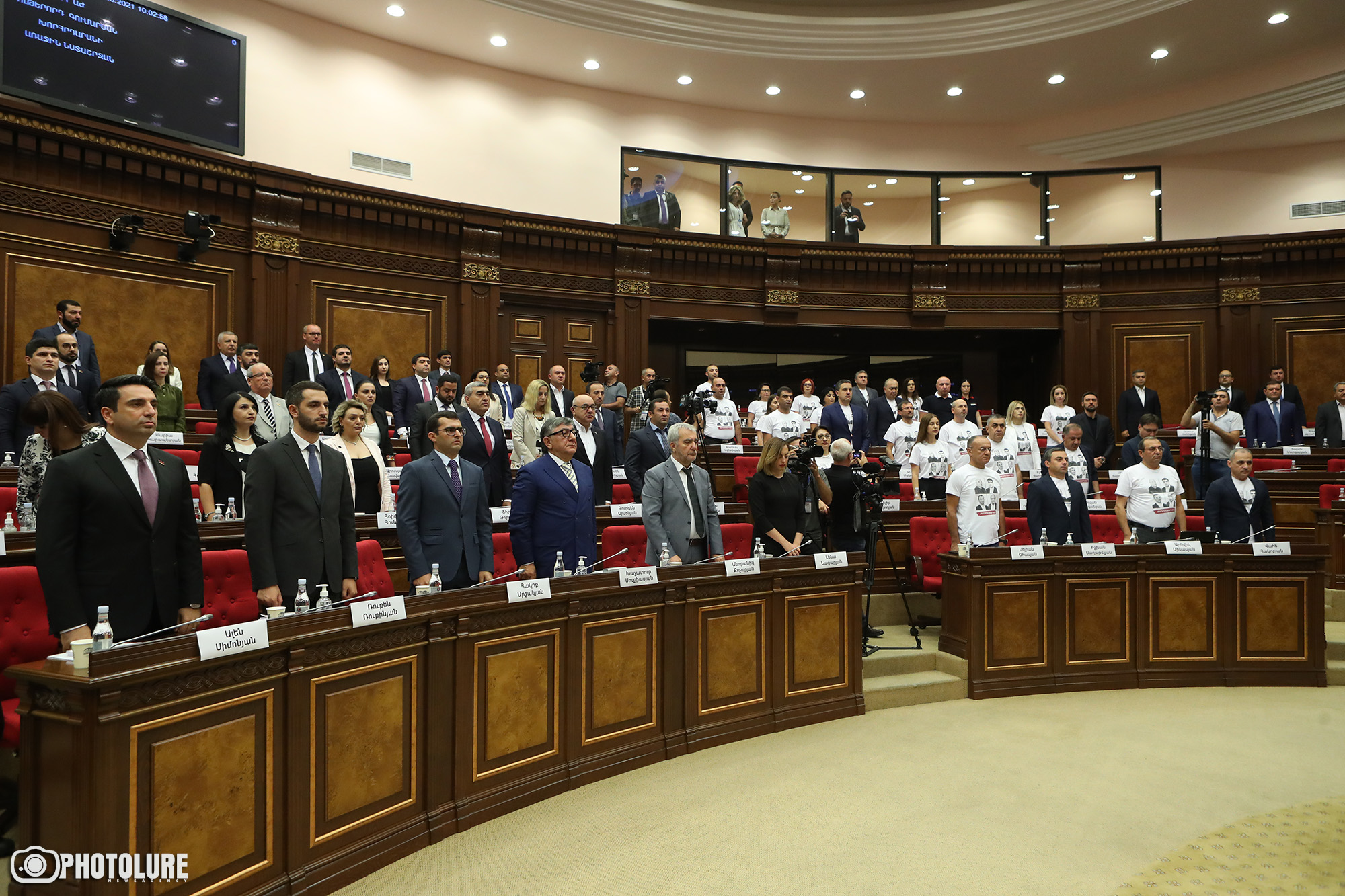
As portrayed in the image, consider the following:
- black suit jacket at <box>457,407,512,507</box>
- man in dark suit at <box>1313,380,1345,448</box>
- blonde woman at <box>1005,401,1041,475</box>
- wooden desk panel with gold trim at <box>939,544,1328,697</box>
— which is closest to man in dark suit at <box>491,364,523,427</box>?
black suit jacket at <box>457,407,512,507</box>

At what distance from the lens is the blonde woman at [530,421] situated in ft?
18.0

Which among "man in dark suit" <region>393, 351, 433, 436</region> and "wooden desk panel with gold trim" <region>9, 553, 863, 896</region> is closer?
"wooden desk panel with gold trim" <region>9, 553, 863, 896</region>

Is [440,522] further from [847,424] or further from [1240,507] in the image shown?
[1240,507]

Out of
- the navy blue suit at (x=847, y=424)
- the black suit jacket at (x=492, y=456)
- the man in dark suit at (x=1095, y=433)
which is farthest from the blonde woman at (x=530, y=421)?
the man in dark suit at (x=1095, y=433)

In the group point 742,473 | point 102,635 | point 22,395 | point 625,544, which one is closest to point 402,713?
point 102,635

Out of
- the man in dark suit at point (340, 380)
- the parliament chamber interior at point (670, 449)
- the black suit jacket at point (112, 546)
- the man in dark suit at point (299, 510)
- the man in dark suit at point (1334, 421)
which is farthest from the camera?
the man in dark suit at point (1334, 421)

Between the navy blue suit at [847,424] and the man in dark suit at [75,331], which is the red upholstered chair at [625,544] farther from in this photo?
the man in dark suit at [75,331]

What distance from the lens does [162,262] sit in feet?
24.5

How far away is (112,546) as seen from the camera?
2.52m

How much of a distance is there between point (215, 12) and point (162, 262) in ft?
8.33

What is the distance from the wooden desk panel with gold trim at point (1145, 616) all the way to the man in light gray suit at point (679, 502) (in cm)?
196

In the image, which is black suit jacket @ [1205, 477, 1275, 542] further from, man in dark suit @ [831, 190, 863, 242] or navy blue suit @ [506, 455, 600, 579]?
man in dark suit @ [831, 190, 863, 242]

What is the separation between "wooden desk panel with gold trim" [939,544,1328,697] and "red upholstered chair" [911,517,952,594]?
481mm

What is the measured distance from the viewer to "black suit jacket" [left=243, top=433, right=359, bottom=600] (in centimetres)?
302
